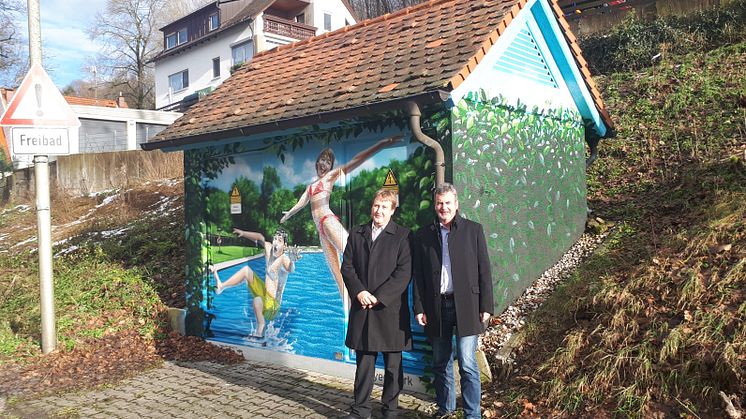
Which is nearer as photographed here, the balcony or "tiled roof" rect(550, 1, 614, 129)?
"tiled roof" rect(550, 1, 614, 129)

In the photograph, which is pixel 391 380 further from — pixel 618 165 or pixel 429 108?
pixel 618 165

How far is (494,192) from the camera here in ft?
19.6

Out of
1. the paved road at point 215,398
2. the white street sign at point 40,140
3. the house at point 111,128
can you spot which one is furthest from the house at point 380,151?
the house at point 111,128

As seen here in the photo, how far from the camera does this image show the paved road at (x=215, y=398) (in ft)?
17.3

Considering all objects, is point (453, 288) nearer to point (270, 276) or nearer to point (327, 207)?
point (327, 207)

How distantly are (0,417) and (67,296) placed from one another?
4014 mm

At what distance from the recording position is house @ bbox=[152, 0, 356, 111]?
1398 inches

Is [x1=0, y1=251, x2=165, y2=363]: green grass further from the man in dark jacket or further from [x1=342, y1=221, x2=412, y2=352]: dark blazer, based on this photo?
the man in dark jacket

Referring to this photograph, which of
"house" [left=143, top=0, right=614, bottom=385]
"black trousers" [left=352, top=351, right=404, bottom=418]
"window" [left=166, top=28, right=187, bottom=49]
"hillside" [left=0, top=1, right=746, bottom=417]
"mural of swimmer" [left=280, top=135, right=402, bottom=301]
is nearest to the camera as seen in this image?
"hillside" [left=0, top=1, right=746, bottom=417]

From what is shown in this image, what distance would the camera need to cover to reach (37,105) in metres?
6.97

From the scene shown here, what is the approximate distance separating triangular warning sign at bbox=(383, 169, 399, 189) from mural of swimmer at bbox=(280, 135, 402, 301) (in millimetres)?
401

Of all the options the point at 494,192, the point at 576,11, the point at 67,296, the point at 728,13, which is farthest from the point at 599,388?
the point at 576,11

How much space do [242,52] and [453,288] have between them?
112 ft

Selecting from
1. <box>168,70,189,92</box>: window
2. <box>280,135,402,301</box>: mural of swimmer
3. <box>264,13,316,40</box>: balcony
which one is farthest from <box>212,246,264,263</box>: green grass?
<box>168,70,189,92</box>: window
